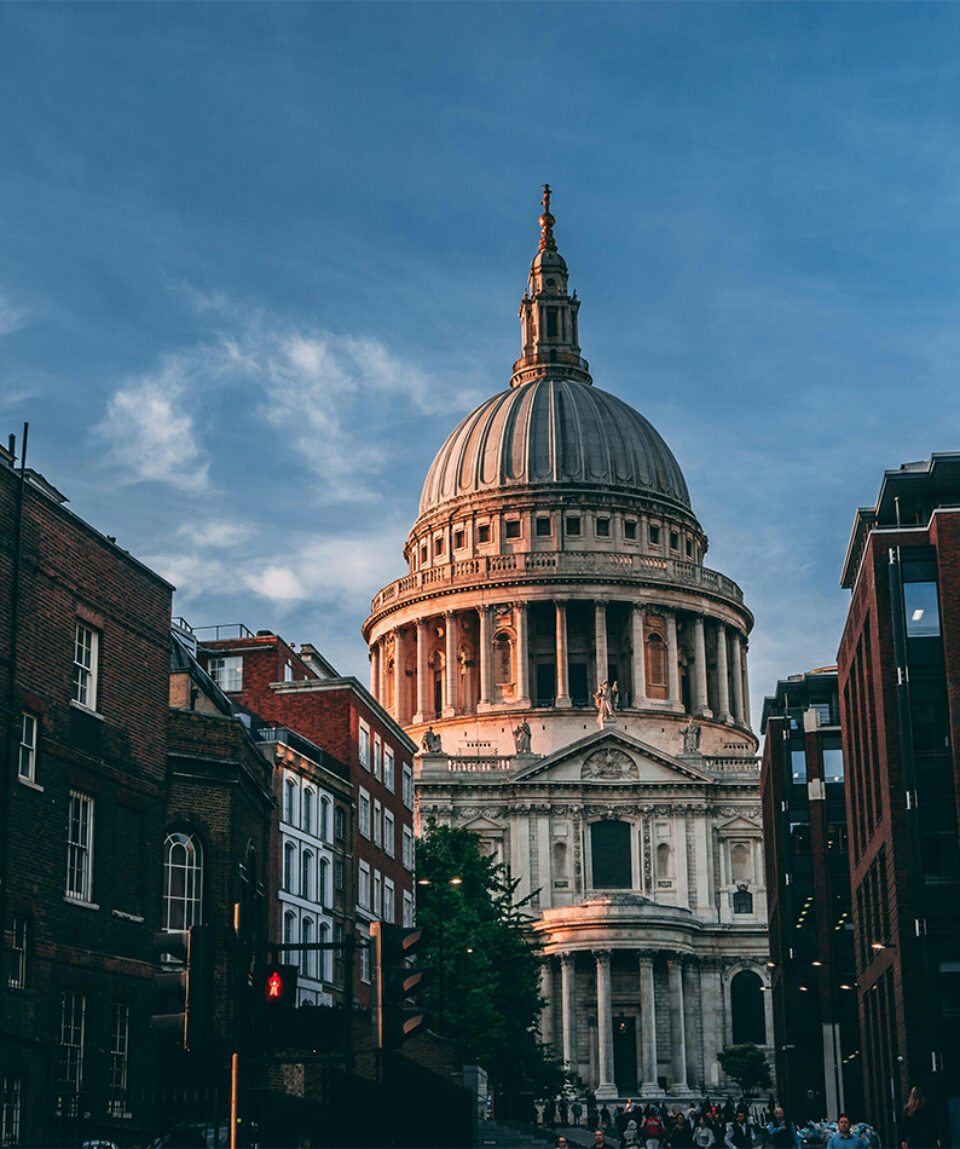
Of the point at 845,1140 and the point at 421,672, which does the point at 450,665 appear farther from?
A: the point at 845,1140

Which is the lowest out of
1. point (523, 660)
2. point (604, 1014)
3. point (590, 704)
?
point (604, 1014)

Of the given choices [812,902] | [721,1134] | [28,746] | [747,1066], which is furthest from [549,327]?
[28,746]

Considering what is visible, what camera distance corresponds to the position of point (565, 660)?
138375 mm

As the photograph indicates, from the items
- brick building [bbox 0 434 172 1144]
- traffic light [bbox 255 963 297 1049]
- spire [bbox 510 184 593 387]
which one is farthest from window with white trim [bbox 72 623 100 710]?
spire [bbox 510 184 593 387]

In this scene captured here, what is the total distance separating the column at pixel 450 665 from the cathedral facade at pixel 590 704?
0.16 m

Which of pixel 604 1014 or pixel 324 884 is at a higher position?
pixel 324 884

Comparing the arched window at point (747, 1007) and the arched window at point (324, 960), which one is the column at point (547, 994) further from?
the arched window at point (324, 960)

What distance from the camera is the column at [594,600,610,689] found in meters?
138

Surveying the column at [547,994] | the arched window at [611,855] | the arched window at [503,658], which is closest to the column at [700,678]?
the arched window at [503,658]

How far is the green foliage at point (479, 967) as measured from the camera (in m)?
76.1

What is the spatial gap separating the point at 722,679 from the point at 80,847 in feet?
364

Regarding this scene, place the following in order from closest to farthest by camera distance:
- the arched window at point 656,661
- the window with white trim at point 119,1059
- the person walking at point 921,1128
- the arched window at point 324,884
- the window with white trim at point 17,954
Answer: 1. the window with white trim at point 17,954
2. the window with white trim at point 119,1059
3. the person walking at point 921,1128
4. the arched window at point 324,884
5. the arched window at point 656,661

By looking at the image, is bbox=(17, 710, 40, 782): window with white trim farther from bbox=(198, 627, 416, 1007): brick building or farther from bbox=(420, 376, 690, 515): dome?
bbox=(420, 376, 690, 515): dome

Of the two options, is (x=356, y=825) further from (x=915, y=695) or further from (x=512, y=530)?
(x=512, y=530)
